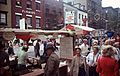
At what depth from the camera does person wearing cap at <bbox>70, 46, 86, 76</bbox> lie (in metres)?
8.01

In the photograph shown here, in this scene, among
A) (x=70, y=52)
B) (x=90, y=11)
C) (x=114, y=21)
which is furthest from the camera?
(x=90, y=11)

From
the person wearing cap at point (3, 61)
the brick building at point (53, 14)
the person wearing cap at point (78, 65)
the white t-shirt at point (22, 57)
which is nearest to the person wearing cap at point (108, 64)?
the person wearing cap at point (78, 65)

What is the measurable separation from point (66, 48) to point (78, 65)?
4361 millimetres

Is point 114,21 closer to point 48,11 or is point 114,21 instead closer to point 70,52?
point 48,11

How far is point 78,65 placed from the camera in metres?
8.05

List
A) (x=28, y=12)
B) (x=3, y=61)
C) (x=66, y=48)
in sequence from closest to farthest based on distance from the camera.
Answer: (x=3, y=61)
(x=66, y=48)
(x=28, y=12)

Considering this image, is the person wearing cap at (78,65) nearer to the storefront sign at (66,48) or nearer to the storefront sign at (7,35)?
the storefront sign at (7,35)

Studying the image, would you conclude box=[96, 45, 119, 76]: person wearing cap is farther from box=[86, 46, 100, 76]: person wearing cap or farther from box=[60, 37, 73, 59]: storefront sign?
box=[60, 37, 73, 59]: storefront sign

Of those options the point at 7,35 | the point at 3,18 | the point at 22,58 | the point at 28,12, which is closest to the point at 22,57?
the point at 22,58

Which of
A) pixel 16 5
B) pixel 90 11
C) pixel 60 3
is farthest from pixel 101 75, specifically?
pixel 90 11

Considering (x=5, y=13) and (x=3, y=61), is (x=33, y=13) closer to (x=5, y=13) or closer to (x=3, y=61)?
(x=5, y=13)

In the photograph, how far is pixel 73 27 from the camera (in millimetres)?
14023

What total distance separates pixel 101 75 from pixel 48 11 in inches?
1458

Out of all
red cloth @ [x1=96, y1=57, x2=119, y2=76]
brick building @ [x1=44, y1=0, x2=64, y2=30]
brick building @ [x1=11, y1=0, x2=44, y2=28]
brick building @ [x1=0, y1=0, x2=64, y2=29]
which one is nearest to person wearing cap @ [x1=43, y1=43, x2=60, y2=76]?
red cloth @ [x1=96, y1=57, x2=119, y2=76]
